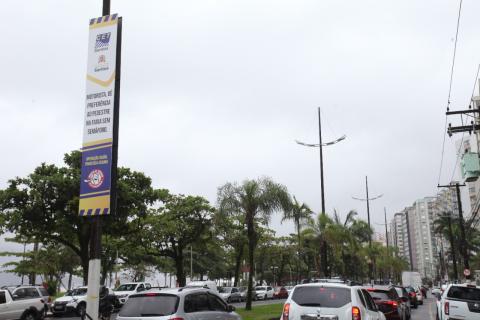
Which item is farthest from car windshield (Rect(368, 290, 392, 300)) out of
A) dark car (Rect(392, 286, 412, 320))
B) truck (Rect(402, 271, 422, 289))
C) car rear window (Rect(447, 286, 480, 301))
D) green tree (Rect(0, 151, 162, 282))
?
truck (Rect(402, 271, 422, 289))

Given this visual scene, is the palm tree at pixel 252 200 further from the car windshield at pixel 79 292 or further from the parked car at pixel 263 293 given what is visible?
the parked car at pixel 263 293

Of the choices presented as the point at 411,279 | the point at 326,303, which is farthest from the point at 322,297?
the point at 411,279

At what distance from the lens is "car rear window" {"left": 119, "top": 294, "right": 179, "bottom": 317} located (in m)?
9.52

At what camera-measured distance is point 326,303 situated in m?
10.4

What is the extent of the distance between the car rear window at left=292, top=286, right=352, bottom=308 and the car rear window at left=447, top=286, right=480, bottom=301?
6439 millimetres

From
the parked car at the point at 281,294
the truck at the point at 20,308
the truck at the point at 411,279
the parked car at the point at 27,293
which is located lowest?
the parked car at the point at 281,294

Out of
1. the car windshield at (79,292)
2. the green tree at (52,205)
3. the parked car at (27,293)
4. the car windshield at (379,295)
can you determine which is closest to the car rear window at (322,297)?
the car windshield at (379,295)

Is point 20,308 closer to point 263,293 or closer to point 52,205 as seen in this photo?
point 52,205

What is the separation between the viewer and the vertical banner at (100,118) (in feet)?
35.1

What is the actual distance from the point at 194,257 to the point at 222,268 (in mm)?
7786

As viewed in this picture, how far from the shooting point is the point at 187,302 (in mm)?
9984

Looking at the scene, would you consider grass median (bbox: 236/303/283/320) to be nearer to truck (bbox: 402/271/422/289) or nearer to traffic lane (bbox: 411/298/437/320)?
traffic lane (bbox: 411/298/437/320)

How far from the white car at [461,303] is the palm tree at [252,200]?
1254 cm

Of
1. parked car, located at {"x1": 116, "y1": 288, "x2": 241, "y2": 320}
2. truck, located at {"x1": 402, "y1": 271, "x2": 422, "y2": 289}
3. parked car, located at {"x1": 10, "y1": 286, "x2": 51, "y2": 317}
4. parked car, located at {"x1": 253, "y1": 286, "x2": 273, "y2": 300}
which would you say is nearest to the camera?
parked car, located at {"x1": 116, "y1": 288, "x2": 241, "y2": 320}
